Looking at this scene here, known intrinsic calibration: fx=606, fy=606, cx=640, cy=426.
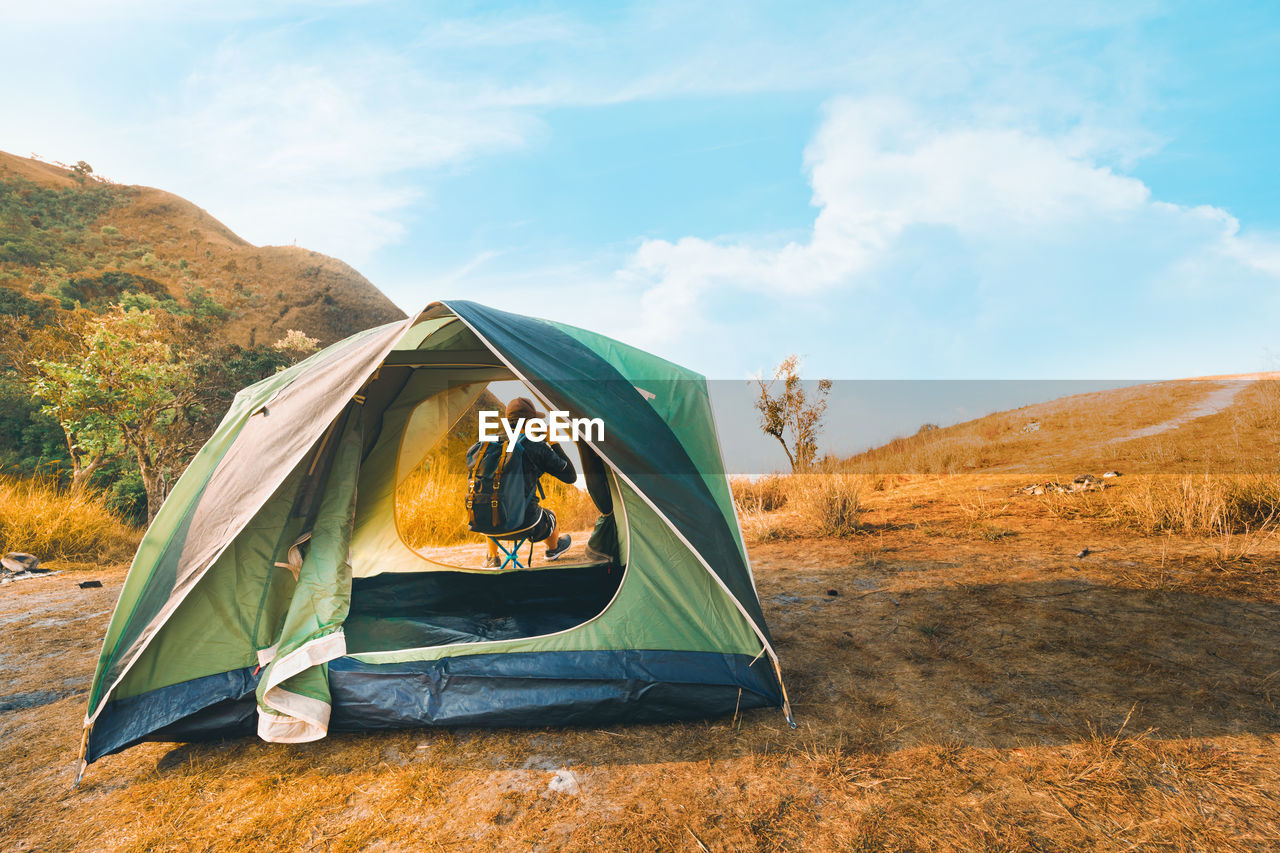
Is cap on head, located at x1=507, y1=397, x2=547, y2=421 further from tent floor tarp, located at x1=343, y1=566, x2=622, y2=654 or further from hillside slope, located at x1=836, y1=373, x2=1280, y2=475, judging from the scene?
hillside slope, located at x1=836, y1=373, x2=1280, y2=475

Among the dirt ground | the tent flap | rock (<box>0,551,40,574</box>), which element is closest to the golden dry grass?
rock (<box>0,551,40,574</box>)

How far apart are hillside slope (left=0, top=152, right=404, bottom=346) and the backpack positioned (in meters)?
26.9

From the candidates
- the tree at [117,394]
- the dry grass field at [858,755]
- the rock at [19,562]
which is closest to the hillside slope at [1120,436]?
the dry grass field at [858,755]

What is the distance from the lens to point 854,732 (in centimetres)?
255

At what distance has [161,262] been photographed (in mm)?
29953

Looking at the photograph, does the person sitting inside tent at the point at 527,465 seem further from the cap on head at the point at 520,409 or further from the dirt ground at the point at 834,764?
the dirt ground at the point at 834,764

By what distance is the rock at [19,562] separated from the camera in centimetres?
636

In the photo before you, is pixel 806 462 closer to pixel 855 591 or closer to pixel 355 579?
pixel 855 591

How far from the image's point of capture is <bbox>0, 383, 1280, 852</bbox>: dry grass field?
1.99 m

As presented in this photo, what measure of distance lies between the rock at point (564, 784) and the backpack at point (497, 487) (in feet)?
7.28

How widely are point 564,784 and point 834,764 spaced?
102cm

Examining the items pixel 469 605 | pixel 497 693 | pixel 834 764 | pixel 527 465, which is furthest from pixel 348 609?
pixel 834 764

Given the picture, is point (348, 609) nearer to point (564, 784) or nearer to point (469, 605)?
point (469, 605)

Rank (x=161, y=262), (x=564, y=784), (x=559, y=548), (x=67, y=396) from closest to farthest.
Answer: (x=564, y=784)
(x=559, y=548)
(x=67, y=396)
(x=161, y=262)
